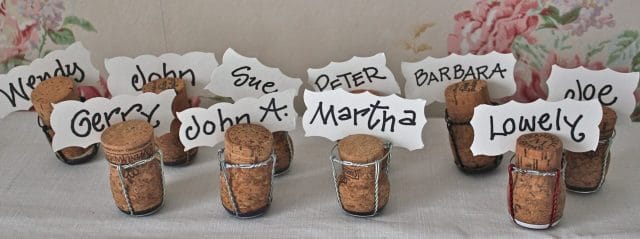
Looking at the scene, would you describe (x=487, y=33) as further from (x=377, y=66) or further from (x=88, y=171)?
(x=88, y=171)

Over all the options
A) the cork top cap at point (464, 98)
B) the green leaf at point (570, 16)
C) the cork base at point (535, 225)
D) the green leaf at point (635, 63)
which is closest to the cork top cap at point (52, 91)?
the cork top cap at point (464, 98)

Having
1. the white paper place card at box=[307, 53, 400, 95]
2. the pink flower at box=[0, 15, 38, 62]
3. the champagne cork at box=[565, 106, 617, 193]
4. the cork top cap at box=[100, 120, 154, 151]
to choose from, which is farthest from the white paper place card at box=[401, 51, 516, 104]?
the pink flower at box=[0, 15, 38, 62]

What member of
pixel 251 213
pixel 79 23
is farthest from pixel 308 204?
pixel 79 23

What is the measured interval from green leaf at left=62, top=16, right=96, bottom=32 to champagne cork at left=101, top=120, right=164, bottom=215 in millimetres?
324

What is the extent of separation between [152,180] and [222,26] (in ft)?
1.14

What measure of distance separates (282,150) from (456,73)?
28cm

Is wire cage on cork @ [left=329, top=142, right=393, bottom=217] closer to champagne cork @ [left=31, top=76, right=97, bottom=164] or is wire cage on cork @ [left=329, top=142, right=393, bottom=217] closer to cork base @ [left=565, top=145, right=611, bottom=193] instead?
cork base @ [left=565, top=145, right=611, bottom=193]

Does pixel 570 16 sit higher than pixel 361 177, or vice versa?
pixel 570 16

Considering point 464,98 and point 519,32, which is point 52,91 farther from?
point 519,32

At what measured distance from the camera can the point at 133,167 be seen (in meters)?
0.91

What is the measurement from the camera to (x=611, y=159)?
105 centimetres

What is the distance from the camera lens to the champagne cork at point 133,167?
897 millimetres

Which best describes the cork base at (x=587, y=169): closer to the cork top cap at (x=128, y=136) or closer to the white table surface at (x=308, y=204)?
the white table surface at (x=308, y=204)

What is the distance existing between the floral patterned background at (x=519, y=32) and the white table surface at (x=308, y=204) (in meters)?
0.14
